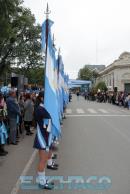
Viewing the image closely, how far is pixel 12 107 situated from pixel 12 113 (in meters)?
0.28

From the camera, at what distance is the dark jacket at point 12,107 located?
13469 mm

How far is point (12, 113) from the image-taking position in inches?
540

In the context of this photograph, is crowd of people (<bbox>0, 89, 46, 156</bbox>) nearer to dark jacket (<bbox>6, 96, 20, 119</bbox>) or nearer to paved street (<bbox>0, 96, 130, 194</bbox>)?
dark jacket (<bbox>6, 96, 20, 119</bbox>)

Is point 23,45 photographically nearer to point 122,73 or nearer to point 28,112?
point 28,112

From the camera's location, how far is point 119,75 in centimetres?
10394

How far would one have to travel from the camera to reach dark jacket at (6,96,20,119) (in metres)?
13.5

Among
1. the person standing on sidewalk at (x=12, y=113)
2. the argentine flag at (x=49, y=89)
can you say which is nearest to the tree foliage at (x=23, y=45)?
the person standing on sidewalk at (x=12, y=113)

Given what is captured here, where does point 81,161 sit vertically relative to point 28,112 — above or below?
below

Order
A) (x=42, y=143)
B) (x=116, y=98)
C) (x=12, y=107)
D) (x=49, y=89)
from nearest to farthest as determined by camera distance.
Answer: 1. (x=42, y=143)
2. (x=49, y=89)
3. (x=12, y=107)
4. (x=116, y=98)

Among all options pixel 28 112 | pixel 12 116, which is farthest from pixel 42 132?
pixel 28 112

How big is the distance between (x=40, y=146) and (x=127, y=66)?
96.6m

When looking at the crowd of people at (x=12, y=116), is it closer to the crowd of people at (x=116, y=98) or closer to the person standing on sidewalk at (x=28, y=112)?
the person standing on sidewalk at (x=28, y=112)

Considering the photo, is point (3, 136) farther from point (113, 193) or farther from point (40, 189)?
point (113, 193)

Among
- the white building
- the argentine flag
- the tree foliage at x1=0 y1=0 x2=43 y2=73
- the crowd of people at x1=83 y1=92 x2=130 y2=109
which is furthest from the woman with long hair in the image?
the white building
